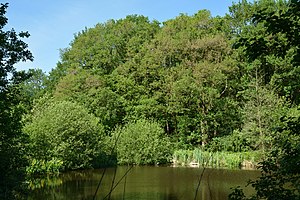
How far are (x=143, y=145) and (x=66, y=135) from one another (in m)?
6.26

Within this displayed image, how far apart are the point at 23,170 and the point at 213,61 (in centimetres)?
2224

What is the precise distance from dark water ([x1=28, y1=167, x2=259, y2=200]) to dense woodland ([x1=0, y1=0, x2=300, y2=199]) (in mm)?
1858

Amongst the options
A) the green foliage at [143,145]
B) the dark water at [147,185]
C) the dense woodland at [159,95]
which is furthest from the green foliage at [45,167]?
the green foliage at [143,145]

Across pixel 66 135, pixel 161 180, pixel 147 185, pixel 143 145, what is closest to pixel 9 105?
pixel 147 185

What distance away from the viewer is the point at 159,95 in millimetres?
31141

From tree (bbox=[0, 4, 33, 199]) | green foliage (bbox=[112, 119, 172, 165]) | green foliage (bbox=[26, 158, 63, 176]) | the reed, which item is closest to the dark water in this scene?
green foliage (bbox=[26, 158, 63, 176])

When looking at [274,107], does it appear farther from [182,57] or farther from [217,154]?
[182,57]

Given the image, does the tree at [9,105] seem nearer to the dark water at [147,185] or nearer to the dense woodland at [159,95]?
the dark water at [147,185]

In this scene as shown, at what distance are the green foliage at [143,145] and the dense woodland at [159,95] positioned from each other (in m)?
0.07

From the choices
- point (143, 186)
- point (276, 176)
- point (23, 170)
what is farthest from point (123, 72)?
point (276, 176)

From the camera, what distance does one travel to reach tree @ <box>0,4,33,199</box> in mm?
9328

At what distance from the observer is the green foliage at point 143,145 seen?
1043 inches

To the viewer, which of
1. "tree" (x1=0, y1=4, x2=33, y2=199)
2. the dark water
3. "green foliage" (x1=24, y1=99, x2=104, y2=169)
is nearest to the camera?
"tree" (x1=0, y1=4, x2=33, y2=199)

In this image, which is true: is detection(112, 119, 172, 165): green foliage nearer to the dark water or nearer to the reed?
the reed
